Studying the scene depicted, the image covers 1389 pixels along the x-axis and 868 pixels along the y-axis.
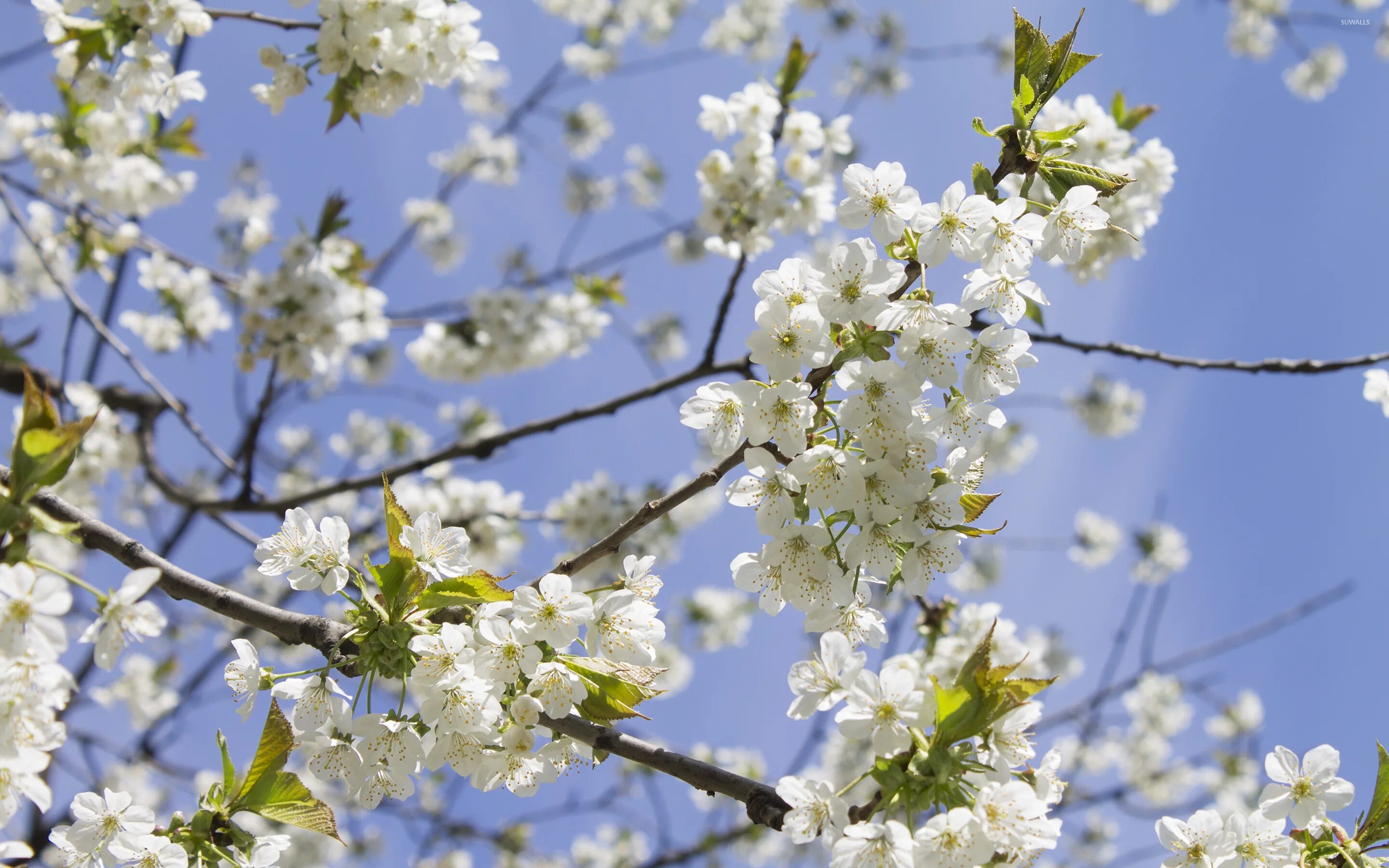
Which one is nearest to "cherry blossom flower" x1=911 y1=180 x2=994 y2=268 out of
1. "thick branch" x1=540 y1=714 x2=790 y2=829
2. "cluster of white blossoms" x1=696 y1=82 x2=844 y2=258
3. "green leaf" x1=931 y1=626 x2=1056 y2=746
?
"green leaf" x1=931 y1=626 x2=1056 y2=746

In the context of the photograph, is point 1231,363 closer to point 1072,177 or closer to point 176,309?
point 1072,177

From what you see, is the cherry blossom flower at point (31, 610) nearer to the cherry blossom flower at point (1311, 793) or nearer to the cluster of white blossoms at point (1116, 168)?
the cherry blossom flower at point (1311, 793)

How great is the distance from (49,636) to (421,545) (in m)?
0.65

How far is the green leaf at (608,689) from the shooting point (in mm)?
1699

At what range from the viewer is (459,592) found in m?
1.69

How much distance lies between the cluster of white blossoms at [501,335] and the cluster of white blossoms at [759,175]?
2.03 m

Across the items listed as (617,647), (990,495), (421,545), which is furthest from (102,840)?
(990,495)

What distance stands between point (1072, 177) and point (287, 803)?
2178 millimetres

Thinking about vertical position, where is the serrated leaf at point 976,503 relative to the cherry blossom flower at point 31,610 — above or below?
above

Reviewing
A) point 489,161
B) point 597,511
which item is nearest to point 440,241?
point 489,161

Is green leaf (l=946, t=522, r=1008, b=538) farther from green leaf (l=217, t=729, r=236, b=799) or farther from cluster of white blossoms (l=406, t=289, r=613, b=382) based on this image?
cluster of white blossoms (l=406, t=289, r=613, b=382)

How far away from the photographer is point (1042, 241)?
177 cm

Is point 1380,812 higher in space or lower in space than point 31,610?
lower

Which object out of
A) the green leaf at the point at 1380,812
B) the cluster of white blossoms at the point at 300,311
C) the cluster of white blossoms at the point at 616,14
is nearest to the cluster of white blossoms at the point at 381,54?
the cluster of white blossoms at the point at 300,311
